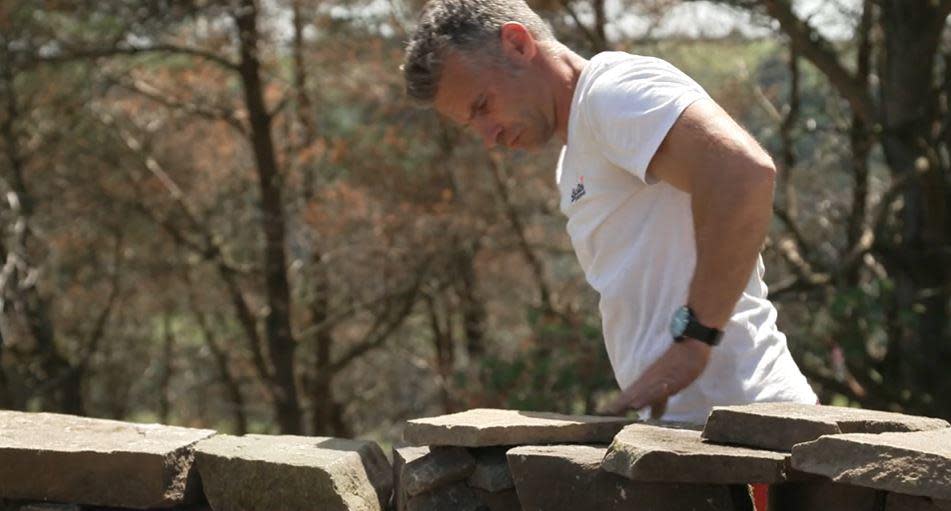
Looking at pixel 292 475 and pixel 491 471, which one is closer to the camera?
pixel 491 471

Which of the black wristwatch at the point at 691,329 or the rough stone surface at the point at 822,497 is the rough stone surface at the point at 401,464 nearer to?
the black wristwatch at the point at 691,329

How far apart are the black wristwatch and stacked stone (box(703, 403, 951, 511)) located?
16 cm

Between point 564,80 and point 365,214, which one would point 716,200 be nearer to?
point 564,80

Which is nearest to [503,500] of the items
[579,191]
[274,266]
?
[579,191]

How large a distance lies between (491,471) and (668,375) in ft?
1.28

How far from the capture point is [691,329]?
2.49 meters

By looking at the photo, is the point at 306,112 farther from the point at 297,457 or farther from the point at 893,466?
the point at 893,466

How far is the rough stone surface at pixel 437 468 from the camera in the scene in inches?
103

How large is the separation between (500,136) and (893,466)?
1.11 m

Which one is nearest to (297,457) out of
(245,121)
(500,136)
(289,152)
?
(500,136)

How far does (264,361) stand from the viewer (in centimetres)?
1353

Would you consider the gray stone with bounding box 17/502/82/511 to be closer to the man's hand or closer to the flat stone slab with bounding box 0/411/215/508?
the flat stone slab with bounding box 0/411/215/508

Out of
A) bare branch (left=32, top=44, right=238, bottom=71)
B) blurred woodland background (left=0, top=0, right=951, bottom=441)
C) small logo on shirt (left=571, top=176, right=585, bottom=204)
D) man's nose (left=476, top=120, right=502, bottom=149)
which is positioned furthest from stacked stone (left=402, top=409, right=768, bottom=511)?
bare branch (left=32, top=44, right=238, bottom=71)

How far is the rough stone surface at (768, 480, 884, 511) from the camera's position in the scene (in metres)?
2.25
